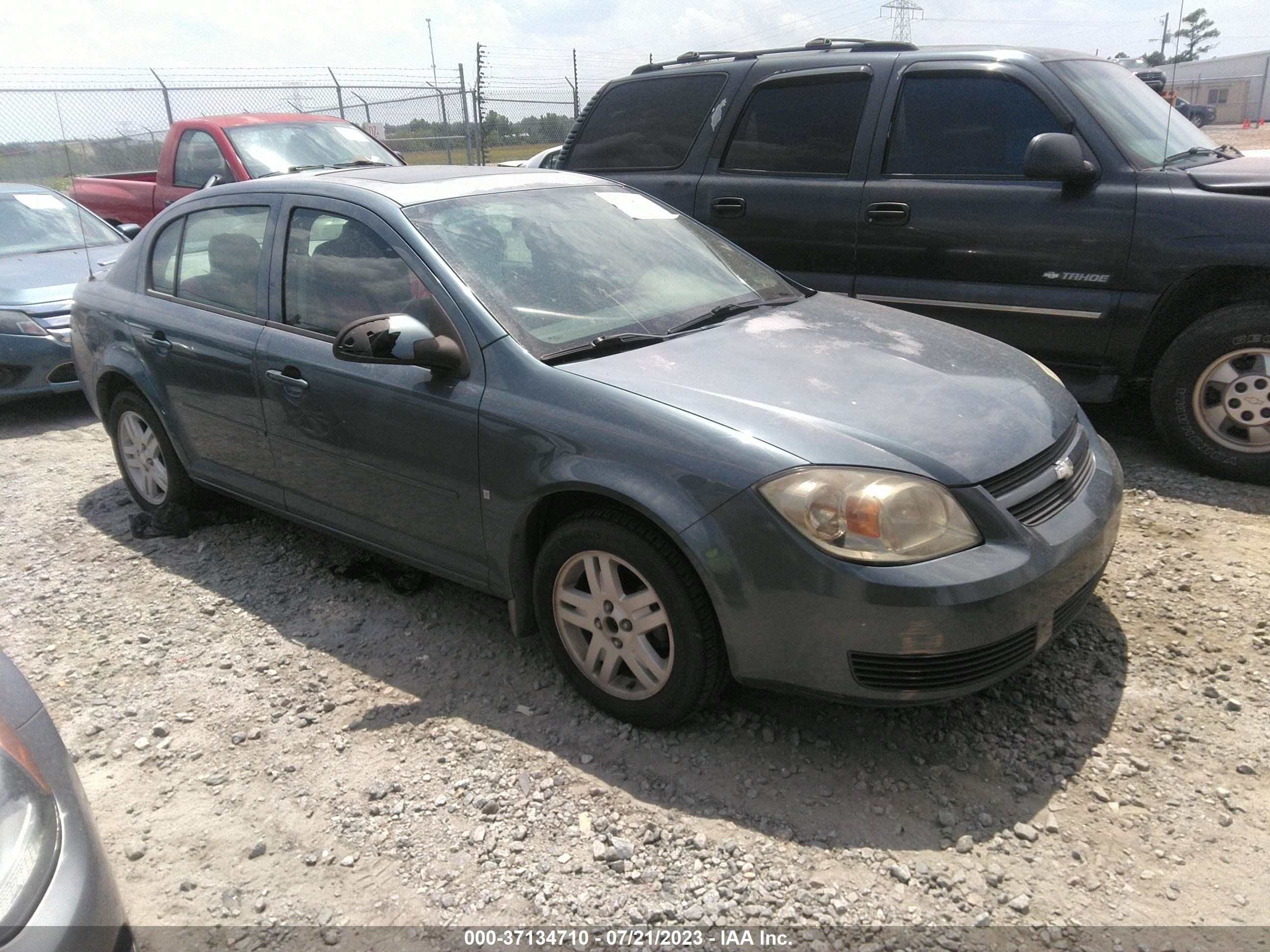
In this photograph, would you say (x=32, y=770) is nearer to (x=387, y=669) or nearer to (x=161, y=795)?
(x=161, y=795)

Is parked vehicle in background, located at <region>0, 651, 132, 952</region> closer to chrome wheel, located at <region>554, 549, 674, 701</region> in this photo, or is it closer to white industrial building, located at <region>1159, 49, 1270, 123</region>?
chrome wheel, located at <region>554, 549, 674, 701</region>

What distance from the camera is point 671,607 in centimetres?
276

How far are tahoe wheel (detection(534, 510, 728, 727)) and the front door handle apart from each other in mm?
1237

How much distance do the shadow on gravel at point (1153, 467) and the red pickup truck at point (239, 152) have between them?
6247 mm

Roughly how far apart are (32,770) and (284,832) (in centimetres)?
81

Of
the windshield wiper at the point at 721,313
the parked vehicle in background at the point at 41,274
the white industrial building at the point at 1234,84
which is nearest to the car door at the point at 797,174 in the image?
the windshield wiper at the point at 721,313

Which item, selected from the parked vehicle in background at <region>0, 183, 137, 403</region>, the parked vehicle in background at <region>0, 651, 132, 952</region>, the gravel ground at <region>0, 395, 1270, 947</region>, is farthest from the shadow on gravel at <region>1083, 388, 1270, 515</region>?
the parked vehicle in background at <region>0, 183, 137, 403</region>

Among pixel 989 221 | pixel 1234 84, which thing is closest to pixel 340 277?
pixel 989 221

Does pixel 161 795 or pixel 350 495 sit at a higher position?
pixel 350 495

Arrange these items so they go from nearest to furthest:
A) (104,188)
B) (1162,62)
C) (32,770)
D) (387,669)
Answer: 1. (32,770)
2. (387,669)
3. (1162,62)
4. (104,188)

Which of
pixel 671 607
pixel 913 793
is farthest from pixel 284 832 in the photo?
pixel 913 793

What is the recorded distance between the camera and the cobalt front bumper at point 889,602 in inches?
99.5

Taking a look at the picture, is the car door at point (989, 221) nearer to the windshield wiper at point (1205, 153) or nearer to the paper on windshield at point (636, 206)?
the windshield wiper at point (1205, 153)

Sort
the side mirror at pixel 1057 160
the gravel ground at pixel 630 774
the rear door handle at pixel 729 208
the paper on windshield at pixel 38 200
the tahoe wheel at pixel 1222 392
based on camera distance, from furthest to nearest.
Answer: the paper on windshield at pixel 38 200, the rear door handle at pixel 729 208, the side mirror at pixel 1057 160, the tahoe wheel at pixel 1222 392, the gravel ground at pixel 630 774
